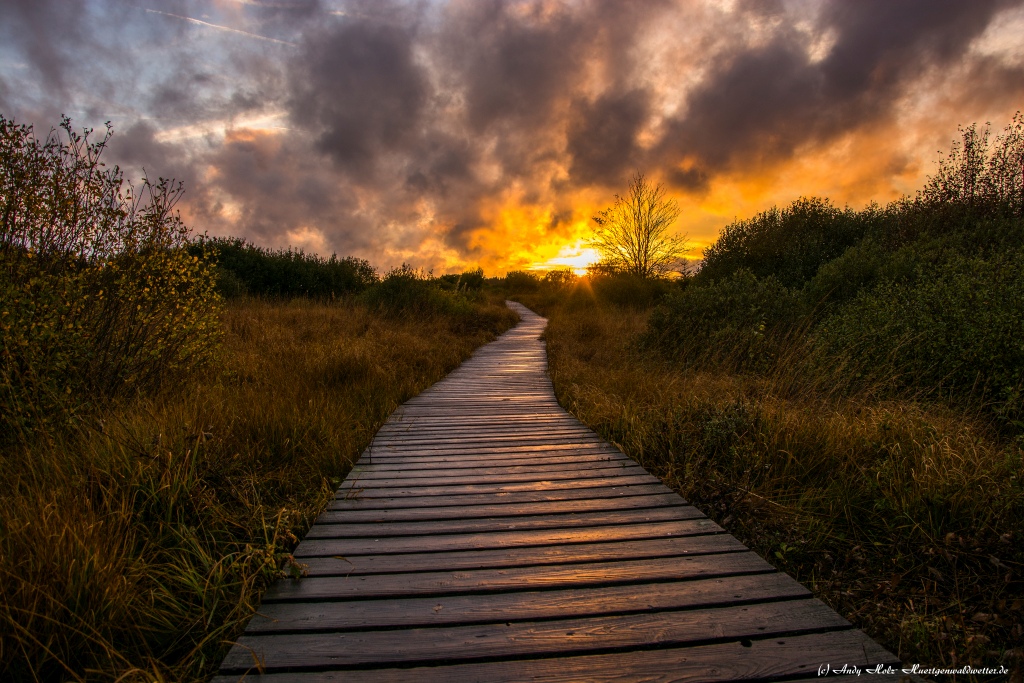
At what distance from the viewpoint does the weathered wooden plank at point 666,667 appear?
1.68m

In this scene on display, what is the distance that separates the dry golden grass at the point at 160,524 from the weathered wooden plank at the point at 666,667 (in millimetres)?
540

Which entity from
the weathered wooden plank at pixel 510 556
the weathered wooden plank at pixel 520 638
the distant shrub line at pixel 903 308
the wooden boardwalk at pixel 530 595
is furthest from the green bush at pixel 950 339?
the weathered wooden plank at pixel 520 638

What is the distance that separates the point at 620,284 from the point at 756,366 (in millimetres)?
16251

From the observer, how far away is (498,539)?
2.68m

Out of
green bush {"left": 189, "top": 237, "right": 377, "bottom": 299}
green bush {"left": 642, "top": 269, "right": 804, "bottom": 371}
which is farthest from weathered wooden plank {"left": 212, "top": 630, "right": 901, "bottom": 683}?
green bush {"left": 189, "top": 237, "right": 377, "bottom": 299}

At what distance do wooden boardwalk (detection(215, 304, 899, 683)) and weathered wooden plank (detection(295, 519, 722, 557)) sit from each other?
0.04 feet

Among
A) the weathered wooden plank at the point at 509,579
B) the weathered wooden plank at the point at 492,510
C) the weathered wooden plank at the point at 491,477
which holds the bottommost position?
the weathered wooden plank at the point at 509,579

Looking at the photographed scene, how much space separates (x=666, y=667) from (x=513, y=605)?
2.08 ft

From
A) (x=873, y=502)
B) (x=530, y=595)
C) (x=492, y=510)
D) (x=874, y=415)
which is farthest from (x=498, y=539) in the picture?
(x=874, y=415)

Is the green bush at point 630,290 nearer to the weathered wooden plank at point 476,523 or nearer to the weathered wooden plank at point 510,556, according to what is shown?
the weathered wooden plank at point 476,523

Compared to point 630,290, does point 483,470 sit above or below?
below

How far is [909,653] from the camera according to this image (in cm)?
211

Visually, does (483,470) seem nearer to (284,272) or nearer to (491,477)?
(491,477)

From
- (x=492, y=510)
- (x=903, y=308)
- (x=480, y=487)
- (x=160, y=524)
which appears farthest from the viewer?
(x=903, y=308)
